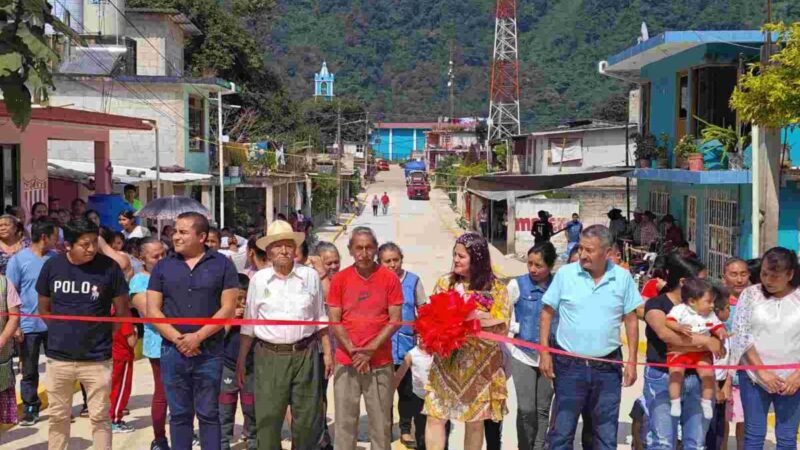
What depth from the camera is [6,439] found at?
27.2ft

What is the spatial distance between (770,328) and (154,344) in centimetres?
474

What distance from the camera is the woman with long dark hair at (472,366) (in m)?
6.55

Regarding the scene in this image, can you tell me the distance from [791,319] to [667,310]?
0.81 m

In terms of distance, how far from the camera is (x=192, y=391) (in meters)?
6.82

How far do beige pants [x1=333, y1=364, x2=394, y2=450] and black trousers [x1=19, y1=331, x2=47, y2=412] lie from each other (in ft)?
11.1

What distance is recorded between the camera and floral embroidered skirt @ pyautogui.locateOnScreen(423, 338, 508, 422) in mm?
6555

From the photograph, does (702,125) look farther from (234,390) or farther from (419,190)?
(419,190)

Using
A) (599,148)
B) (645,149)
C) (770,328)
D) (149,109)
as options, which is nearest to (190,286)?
(770,328)

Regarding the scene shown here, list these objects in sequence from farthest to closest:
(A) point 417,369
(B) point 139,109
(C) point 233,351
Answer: (B) point 139,109 < (C) point 233,351 < (A) point 417,369

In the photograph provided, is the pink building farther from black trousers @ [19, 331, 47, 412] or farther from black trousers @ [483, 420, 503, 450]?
black trousers @ [483, 420, 503, 450]

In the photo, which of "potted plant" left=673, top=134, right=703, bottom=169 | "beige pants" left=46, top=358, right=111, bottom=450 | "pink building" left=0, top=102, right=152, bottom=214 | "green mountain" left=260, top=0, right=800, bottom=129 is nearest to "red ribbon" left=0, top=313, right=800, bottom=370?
"beige pants" left=46, top=358, right=111, bottom=450

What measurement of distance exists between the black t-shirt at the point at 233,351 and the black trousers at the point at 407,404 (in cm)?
129

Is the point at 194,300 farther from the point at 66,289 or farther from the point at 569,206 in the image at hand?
the point at 569,206

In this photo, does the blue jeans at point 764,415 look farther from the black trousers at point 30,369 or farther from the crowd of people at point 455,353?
the black trousers at point 30,369
